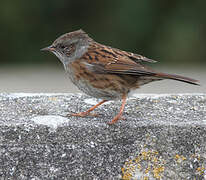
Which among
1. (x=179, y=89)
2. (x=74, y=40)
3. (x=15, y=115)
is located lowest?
(x=179, y=89)

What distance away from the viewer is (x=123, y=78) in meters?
4.15

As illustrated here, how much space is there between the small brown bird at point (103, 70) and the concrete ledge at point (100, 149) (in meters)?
0.51

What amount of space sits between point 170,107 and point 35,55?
15.8 feet

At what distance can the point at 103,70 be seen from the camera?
164 inches

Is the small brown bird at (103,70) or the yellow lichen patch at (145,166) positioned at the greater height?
the small brown bird at (103,70)

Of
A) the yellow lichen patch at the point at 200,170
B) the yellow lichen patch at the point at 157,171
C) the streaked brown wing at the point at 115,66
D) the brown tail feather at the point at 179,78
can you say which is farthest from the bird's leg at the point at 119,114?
the yellow lichen patch at the point at 200,170

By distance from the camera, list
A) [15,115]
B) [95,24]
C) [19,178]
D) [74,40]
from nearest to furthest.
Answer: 1. [19,178]
2. [15,115]
3. [74,40]
4. [95,24]

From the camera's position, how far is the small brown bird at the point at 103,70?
409 cm

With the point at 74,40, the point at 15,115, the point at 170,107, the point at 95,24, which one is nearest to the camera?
the point at 15,115

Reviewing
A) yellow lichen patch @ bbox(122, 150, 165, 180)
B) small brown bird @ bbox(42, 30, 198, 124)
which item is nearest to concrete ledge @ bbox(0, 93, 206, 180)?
yellow lichen patch @ bbox(122, 150, 165, 180)

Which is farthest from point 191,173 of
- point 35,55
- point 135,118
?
point 35,55

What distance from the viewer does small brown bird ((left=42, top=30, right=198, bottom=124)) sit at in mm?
4086

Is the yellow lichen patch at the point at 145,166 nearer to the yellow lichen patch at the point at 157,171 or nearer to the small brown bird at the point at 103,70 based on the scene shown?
the yellow lichen patch at the point at 157,171

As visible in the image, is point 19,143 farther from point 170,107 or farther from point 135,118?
point 170,107
